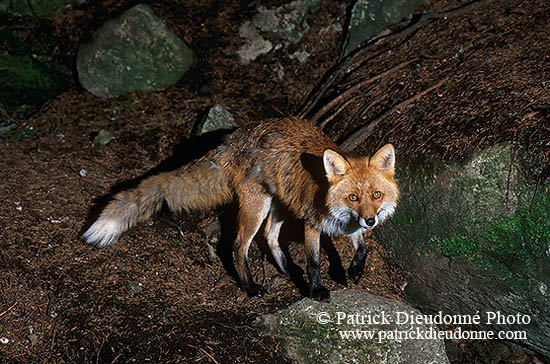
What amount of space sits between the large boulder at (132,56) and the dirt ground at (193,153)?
0.23 m

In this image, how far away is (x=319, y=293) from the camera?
5043 mm

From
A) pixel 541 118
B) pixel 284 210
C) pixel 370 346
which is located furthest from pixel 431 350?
pixel 541 118

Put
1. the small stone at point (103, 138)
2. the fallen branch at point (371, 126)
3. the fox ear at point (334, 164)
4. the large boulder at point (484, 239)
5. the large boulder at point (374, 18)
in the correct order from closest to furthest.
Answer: the fox ear at point (334, 164) → the large boulder at point (484, 239) → the fallen branch at point (371, 126) → the small stone at point (103, 138) → the large boulder at point (374, 18)

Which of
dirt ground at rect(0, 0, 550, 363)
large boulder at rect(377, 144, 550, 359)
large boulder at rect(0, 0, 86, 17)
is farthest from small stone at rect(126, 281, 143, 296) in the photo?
large boulder at rect(0, 0, 86, 17)

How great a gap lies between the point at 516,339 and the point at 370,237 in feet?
6.42

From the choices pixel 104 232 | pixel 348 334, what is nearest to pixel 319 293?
pixel 348 334

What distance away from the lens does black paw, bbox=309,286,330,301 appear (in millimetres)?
5023

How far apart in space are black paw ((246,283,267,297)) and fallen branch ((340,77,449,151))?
6.74 feet

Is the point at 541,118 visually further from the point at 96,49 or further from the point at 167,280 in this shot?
the point at 96,49

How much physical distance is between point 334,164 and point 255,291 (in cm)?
175

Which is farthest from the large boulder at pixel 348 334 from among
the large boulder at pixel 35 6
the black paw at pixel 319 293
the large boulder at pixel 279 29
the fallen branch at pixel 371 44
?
the large boulder at pixel 35 6

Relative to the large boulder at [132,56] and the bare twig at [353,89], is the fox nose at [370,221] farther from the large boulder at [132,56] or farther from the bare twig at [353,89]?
the large boulder at [132,56]

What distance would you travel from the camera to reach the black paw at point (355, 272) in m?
5.46

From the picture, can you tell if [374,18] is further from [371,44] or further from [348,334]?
[348,334]
